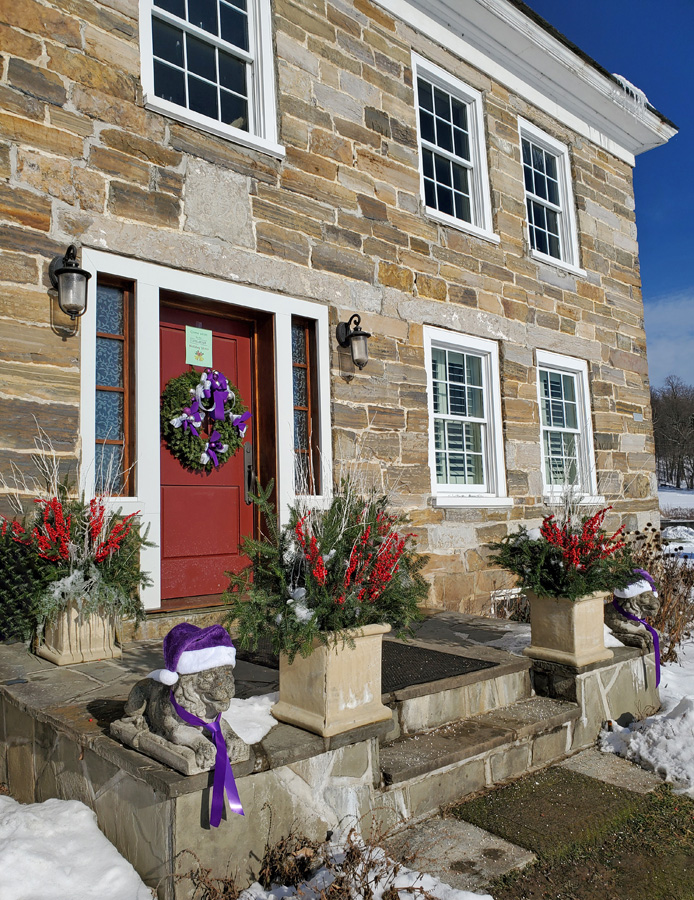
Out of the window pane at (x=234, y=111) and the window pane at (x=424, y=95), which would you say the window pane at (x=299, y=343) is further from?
the window pane at (x=424, y=95)

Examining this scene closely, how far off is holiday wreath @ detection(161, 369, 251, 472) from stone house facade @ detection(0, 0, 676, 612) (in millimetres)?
150

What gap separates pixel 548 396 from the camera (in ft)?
27.9

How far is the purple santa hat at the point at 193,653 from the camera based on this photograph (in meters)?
2.32

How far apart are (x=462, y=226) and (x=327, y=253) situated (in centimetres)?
193

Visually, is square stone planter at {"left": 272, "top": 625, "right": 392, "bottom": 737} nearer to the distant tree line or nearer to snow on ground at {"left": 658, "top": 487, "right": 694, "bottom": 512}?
snow on ground at {"left": 658, "top": 487, "right": 694, "bottom": 512}

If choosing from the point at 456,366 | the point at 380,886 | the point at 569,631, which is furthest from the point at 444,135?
the point at 380,886

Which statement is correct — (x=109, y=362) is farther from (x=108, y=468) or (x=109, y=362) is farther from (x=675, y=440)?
(x=675, y=440)

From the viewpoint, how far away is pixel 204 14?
18.7 feet

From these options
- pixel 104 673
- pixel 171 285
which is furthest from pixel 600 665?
pixel 171 285

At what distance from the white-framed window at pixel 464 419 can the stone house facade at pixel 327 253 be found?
0.03 metres

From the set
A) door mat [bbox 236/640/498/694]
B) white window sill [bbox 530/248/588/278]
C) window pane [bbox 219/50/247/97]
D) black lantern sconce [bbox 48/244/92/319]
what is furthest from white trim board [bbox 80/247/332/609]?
white window sill [bbox 530/248/588/278]

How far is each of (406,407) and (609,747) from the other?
3587 millimetres

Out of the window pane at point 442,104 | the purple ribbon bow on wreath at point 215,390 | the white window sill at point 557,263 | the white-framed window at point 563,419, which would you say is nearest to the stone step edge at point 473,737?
the purple ribbon bow on wreath at point 215,390

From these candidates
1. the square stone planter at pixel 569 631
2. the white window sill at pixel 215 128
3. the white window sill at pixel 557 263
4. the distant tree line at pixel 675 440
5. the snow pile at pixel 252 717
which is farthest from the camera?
the distant tree line at pixel 675 440
